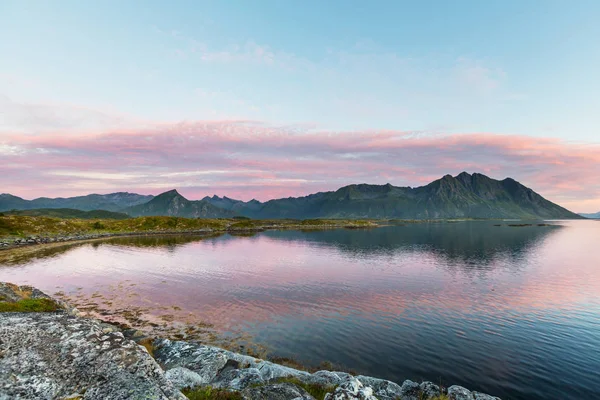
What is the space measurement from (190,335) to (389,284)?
3879 cm

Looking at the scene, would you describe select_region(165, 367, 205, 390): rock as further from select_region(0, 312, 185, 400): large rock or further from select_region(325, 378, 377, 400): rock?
select_region(325, 378, 377, 400): rock

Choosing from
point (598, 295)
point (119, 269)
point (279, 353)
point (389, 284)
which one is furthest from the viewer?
point (119, 269)

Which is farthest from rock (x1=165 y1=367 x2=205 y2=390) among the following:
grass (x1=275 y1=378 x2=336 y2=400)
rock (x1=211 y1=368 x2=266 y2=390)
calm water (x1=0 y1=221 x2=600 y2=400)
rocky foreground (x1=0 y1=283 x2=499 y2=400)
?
calm water (x1=0 y1=221 x2=600 y2=400)

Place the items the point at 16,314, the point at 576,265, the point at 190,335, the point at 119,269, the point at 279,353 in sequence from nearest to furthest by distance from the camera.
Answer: the point at 16,314 → the point at 279,353 → the point at 190,335 → the point at 119,269 → the point at 576,265

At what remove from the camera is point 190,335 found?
33.2 m

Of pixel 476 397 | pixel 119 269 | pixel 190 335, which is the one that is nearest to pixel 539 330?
pixel 476 397

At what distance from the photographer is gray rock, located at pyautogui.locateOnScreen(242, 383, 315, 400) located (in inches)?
541

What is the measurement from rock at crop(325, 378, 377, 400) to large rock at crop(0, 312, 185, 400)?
248 inches

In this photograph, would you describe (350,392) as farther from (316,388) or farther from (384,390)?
(384,390)

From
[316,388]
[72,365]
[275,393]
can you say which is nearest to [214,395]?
[275,393]

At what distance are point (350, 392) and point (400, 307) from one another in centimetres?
3402

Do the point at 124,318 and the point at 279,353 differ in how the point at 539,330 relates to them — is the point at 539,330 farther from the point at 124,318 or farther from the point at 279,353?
the point at 124,318

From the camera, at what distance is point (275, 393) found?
14.2 meters

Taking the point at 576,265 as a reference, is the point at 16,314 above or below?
above
